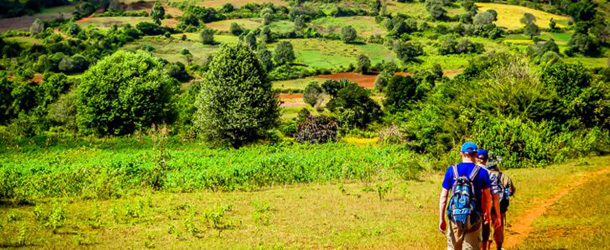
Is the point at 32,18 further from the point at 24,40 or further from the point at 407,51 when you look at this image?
the point at 407,51

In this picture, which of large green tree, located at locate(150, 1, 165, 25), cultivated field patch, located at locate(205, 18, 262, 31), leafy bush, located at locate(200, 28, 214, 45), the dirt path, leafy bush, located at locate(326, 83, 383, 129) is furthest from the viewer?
large green tree, located at locate(150, 1, 165, 25)

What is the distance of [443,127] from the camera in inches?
1650

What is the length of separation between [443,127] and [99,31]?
127m

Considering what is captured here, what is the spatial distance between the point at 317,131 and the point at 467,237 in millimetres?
53276

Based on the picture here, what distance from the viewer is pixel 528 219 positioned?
16469 mm

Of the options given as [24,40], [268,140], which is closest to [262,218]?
[268,140]

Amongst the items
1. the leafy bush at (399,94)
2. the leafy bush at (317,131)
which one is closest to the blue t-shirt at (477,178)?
the leafy bush at (317,131)

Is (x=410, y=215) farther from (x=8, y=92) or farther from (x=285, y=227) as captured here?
(x=8, y=92)

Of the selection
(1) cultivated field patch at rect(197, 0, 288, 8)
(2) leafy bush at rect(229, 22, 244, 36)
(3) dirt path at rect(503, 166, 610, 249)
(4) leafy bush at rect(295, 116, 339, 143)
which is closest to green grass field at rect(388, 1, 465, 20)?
(1) cultivated field patch at rect(197, 0, 288, 8)

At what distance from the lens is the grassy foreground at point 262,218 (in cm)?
1527

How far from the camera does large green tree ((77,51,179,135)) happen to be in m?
59.4

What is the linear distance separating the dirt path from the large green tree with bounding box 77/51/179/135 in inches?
1899

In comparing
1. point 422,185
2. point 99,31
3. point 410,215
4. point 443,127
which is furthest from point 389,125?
point 99,31

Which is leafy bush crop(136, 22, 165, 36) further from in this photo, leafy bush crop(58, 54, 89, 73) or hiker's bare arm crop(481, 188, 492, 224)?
hiker's bare arm crop(481, 188, 492, 224)
